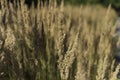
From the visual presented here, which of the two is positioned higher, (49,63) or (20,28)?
(20,28)

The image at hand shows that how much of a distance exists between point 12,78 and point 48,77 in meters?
0.41

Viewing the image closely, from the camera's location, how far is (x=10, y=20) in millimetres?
3789

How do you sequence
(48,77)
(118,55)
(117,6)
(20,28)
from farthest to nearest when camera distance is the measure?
(117,6) < (118,55) < (20,28) < (48,77)

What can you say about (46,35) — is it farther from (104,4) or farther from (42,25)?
(104,4)

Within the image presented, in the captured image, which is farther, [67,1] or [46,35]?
[67,1]

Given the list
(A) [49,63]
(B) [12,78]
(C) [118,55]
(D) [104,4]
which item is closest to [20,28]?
(A) [49,63]

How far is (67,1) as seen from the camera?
1634 cm

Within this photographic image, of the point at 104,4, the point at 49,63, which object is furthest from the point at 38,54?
the point at 104,4

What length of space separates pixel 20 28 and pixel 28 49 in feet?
0.72

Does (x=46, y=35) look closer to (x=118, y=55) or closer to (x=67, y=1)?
(x=118, y=55)

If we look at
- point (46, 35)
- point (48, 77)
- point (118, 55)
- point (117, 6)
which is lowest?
point (117, 6)

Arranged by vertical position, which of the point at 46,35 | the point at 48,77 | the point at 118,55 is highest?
the point at 46,35

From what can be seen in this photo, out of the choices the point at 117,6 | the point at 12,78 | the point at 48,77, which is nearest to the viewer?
the point at 12,78

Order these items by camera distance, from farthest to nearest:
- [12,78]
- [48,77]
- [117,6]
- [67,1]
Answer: [117,6] < [67,1] < [48,77] < [12,78]
